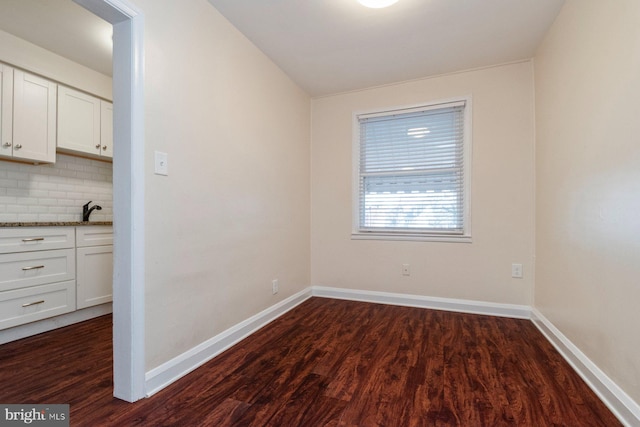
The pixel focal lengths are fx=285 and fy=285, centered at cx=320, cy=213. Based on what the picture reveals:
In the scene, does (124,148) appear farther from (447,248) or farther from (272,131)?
(447,248)

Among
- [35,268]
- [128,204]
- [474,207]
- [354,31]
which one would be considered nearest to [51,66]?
[35,268]

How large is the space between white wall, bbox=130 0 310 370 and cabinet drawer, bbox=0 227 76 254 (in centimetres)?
154

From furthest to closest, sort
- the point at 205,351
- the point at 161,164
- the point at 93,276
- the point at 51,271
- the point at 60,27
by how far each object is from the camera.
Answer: the point at 93,276, the point at 51,271, the point at 60,27, the point at 205,351, the point at 161,164

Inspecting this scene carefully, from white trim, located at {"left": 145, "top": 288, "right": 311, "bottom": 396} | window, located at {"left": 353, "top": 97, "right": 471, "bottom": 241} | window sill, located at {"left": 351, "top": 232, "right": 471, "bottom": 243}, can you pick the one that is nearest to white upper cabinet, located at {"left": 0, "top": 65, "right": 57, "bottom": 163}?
white trim, located at {"left": 145, "top": 288, "right": 311, "bottom": 396}

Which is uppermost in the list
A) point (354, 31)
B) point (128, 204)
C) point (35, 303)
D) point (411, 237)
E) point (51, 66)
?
point (354, 31)

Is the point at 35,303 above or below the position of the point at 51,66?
below

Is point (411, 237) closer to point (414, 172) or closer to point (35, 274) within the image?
point (414, 172)

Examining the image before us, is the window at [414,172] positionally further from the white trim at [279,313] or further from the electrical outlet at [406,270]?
the white trim at [279,313]

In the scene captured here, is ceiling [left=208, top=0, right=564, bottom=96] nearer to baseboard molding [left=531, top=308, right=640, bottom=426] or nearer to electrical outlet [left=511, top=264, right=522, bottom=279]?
electrical outlet [left=511, top=264, right=522, bottom=279]

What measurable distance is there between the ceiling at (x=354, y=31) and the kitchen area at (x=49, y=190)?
0.23m

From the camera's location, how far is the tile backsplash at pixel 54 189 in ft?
8.10

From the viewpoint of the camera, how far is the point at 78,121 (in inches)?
107

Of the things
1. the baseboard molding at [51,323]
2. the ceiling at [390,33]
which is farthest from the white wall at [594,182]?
the baseboard molding at [51,323]

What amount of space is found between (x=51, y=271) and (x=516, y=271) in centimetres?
409
